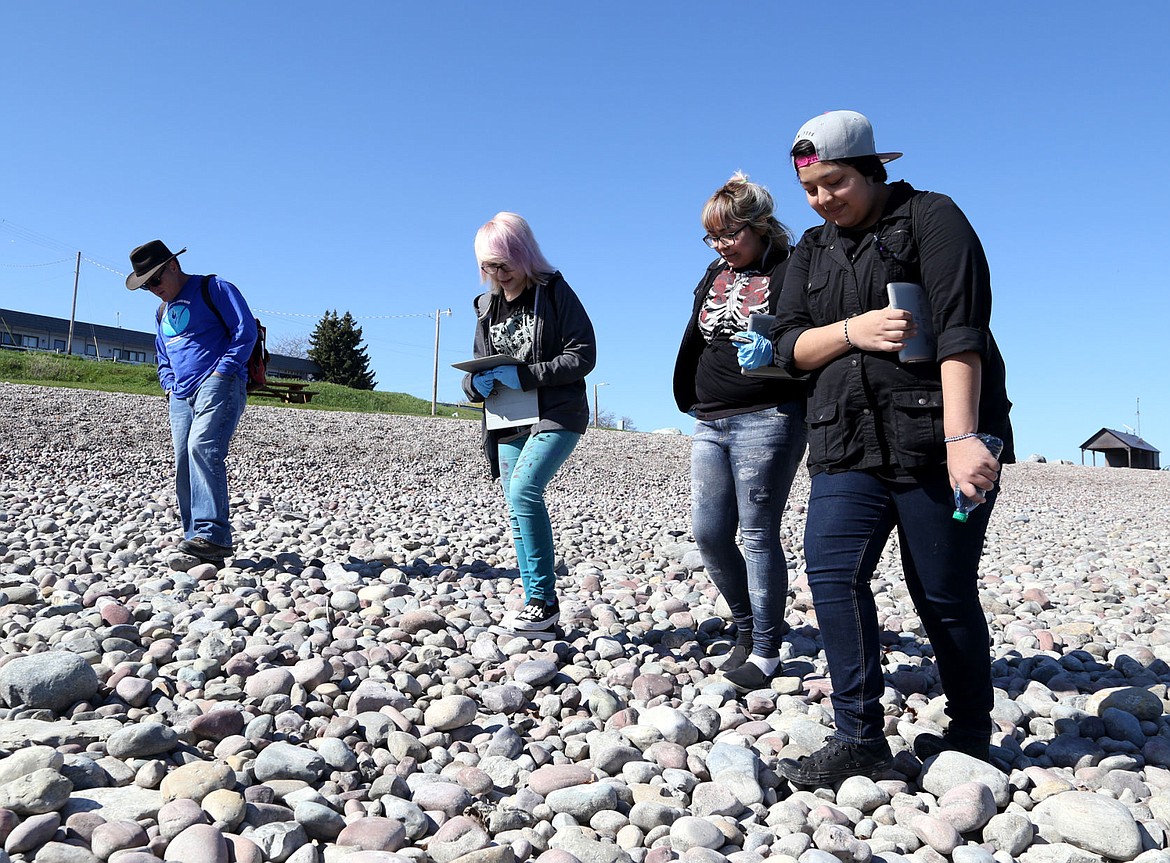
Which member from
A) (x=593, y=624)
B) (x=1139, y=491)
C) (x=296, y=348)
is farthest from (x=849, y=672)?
(x=296, y=348)

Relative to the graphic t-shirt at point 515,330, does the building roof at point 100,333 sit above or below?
above

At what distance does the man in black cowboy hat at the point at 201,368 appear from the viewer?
4.96 m

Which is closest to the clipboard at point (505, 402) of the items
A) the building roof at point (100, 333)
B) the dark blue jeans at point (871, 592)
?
the dark blue jeans at point (871, 592)

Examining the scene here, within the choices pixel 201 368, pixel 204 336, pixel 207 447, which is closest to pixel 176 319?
pixel 204 336

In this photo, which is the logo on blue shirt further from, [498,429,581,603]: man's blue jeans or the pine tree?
the pine tree

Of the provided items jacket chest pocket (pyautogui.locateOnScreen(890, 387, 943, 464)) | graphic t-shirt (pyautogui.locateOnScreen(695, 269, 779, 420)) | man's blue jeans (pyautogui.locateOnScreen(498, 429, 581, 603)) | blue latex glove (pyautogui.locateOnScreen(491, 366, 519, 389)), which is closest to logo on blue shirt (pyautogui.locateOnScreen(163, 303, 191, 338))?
blue latex glove (pyautogui.locateOnScreen(491, 366, 519, 389))

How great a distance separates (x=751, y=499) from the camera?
314 cm

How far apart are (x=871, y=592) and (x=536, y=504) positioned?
173 cm

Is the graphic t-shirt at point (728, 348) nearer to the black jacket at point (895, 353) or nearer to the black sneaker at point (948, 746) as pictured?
the black jacket at point (895, 353)

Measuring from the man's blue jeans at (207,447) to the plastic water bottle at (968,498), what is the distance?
409 cm

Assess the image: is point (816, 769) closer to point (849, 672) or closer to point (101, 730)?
point (849, 672)

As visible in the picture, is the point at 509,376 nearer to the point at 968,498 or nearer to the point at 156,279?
the point at 968,498

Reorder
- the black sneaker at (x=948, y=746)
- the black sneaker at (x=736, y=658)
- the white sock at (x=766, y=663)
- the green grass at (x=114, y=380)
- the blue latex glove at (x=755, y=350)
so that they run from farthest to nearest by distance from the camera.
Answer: the green grass at (x=114, y=380) → the black sneaker at (x=736, y=658) → the white sock at (x=766, y=663) → the blue latex glove at (x=755, y=350) → the black sneaker at (x=948, y=746)

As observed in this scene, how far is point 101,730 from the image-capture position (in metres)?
2.50
